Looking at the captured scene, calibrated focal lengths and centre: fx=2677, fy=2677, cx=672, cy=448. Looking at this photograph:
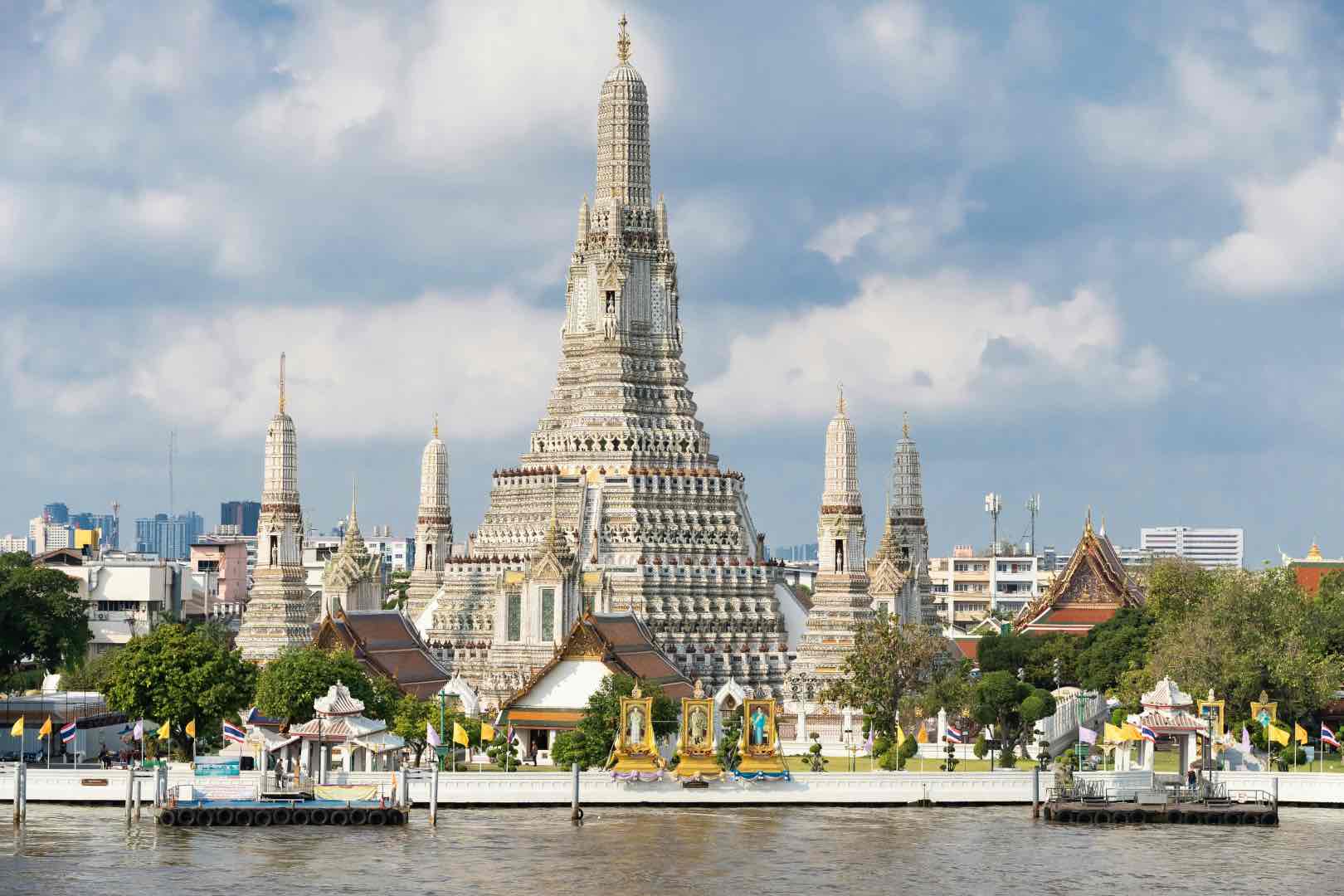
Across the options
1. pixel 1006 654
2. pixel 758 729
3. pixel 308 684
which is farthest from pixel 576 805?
pixel 1006 654

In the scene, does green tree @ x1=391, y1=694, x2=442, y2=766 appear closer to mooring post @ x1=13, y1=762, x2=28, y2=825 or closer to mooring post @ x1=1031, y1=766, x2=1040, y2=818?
mooring post @ x1=13, y1=762, x2=28, y2=825

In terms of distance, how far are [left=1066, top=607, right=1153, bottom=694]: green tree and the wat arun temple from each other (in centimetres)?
929

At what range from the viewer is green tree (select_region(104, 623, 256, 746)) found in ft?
331

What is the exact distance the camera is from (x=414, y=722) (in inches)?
4077

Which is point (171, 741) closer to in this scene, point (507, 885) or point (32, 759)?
point (32, 759)

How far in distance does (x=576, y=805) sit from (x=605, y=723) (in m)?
9.52

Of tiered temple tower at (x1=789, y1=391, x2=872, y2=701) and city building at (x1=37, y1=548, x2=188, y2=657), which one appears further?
city building at (x1=37, y1=548, x2=188, y2=657)

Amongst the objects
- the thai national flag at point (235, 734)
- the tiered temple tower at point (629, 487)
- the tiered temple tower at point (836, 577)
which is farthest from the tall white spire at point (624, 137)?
the thai national flag at point (235, 734)

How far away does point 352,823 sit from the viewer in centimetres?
8925

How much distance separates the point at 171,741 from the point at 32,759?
6.14 meters

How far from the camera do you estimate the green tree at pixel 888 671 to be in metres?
116

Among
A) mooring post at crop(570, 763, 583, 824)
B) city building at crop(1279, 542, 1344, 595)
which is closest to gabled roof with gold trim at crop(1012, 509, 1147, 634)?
city building at crop(1279, 542, 1344, 595)

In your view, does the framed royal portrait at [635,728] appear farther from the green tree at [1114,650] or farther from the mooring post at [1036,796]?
the green tree at [1114,650]

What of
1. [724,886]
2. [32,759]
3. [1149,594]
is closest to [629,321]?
[1149,594]
